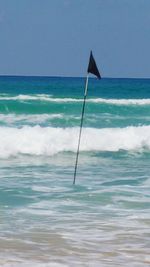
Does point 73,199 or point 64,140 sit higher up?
point 73,199

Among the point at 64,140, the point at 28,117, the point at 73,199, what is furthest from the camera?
the point at 28,117

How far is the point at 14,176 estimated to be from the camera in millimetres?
12258

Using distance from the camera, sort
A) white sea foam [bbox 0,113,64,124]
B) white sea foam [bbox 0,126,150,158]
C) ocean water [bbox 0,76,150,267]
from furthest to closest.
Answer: white sea foam [bbox 0,113,64,124] → white sea foam [bbox 0,126,150,158] → ocean water [bbox 0,76,150,267]

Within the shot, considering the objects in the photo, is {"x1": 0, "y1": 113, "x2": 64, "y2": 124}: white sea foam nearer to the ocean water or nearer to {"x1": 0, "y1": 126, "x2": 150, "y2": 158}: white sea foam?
{"x1": 0, "y1": 126, "x2": 150, "y2": 158}: white sea foam

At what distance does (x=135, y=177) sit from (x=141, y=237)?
4.56 m

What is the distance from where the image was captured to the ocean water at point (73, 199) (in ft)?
23.6

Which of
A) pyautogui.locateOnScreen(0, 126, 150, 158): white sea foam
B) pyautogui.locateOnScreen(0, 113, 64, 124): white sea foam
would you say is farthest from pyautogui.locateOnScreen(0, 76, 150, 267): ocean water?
pyautogui.locateOnScreen(0, 113, 64, 124): white sea foam

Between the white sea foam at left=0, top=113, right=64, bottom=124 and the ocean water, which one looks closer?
the ocean water

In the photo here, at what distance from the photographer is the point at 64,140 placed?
1958 cm

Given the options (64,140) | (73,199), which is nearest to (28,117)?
(64,140)

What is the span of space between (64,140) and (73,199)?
948cm

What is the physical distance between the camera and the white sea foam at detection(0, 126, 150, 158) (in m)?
17.6

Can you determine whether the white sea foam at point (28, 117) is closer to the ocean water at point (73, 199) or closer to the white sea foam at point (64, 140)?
the white sea foam at point (64, 140)

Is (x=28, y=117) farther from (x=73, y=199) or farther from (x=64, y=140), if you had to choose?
(x=73, y=199)
